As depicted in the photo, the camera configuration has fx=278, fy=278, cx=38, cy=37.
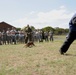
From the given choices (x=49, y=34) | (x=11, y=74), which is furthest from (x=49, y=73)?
(x=49, y=34)

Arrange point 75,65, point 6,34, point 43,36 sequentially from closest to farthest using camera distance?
point 75,65 < point 6,34 < point 43,36

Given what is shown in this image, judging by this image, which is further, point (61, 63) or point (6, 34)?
point (6, 34)

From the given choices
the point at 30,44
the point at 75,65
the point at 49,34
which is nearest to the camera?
the point at 75,65

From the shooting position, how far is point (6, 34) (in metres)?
26.7

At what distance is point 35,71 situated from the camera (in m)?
8.41

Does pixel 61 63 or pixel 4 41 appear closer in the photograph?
pixel 61 63

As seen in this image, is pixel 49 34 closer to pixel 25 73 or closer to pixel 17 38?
pixel 17 38

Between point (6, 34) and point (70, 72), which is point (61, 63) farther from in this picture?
point (6, 34)

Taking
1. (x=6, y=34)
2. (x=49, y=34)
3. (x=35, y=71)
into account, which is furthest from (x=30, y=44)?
(x=49, y=34)

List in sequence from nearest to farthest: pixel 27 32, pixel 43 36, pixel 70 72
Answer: pixel 70 72 < pixel 27 32 < pixel 43 36

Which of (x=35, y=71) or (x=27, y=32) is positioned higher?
(x=27, y=32)

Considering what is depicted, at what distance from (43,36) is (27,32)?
29.7 feet

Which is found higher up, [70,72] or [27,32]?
[27,32]

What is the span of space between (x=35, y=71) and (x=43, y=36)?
24.3 metres
